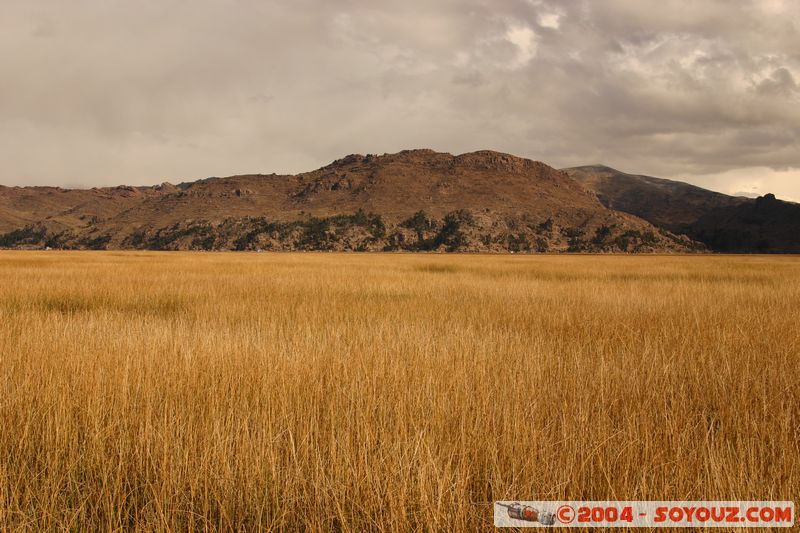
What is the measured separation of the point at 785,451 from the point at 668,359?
2.85 meters

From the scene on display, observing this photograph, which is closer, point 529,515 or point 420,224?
point 529,515

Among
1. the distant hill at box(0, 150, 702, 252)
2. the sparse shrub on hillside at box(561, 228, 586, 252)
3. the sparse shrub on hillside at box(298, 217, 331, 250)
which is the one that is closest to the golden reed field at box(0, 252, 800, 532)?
the distant hill at box(0, 150, 702, 252)

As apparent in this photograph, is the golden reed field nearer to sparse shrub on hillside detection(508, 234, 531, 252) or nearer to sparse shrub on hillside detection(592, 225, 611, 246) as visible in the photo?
sparse shrub on hillside detection(508, 234, 531, 252)

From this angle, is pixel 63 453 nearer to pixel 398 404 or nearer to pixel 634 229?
pixel 398 404

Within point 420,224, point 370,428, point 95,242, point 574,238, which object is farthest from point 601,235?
point 95,242

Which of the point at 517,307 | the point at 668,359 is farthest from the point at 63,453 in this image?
the point at 517,307

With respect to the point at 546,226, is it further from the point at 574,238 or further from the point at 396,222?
the point at 396,222

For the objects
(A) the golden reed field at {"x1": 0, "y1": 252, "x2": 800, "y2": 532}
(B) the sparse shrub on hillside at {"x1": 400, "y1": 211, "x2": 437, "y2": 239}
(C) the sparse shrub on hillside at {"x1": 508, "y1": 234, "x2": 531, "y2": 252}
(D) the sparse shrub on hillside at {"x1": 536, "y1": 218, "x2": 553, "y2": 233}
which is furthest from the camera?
(B) the sparse shrub on hillside at {"x1": 400, "y1": 211, "x2": 437, "y2": 239}

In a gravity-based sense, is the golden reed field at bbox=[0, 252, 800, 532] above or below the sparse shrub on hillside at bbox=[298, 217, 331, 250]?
below

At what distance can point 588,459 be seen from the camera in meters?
2.77

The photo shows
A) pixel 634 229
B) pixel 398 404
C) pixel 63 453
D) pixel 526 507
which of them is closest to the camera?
pixel 526 507

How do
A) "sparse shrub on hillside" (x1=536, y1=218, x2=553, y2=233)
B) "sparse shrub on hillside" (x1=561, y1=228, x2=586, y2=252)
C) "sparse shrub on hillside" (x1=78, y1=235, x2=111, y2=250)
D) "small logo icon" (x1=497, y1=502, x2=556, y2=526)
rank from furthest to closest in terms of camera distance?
"sparse shrub on hillside" (x1=78, y1=235, x2=111, y2=250) < "sparse shrub on hillside" (x1=536, y1=218, x2=553, y2=233) < "sparse shrub on hillside" (x1=561, y1=228, x2=586, y2=252) < "small logo icon" (x1=497, y1=502, x2=556, y2=526)

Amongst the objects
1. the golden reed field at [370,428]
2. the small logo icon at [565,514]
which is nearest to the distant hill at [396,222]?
the golden reed field at [370,428]

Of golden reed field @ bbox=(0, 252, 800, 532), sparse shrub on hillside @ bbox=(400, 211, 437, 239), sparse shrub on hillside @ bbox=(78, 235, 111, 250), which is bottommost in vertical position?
golden reed field @ bbox=(0, 252, 800, 532)
